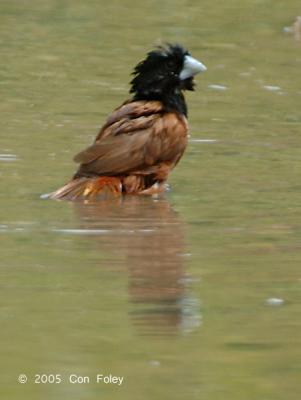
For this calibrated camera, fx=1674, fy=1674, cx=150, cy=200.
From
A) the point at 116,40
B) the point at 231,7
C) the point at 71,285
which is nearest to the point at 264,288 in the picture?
the point at 71,285

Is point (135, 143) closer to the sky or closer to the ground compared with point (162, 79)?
closer to the ground

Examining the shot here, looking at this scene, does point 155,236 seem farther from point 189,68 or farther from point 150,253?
point 189,68

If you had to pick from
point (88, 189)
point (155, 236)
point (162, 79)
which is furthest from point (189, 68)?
point (155, 236)

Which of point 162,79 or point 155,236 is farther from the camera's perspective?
point 162,79

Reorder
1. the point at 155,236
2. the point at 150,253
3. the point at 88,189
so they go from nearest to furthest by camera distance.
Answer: the point at 150,253, the point at 155,236, the point at 88,189

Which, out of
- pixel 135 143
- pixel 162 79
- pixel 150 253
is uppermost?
pixel 162 79

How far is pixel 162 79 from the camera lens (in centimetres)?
1006

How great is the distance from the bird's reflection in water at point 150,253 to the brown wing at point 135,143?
8.4 inches

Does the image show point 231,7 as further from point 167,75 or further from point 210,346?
point 210,346

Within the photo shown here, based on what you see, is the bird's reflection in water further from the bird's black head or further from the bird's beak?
the bird's beak

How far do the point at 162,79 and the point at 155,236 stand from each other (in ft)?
5.96

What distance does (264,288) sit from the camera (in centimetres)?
728

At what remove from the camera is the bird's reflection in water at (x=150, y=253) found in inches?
265

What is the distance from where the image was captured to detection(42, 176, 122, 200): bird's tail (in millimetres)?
9484
